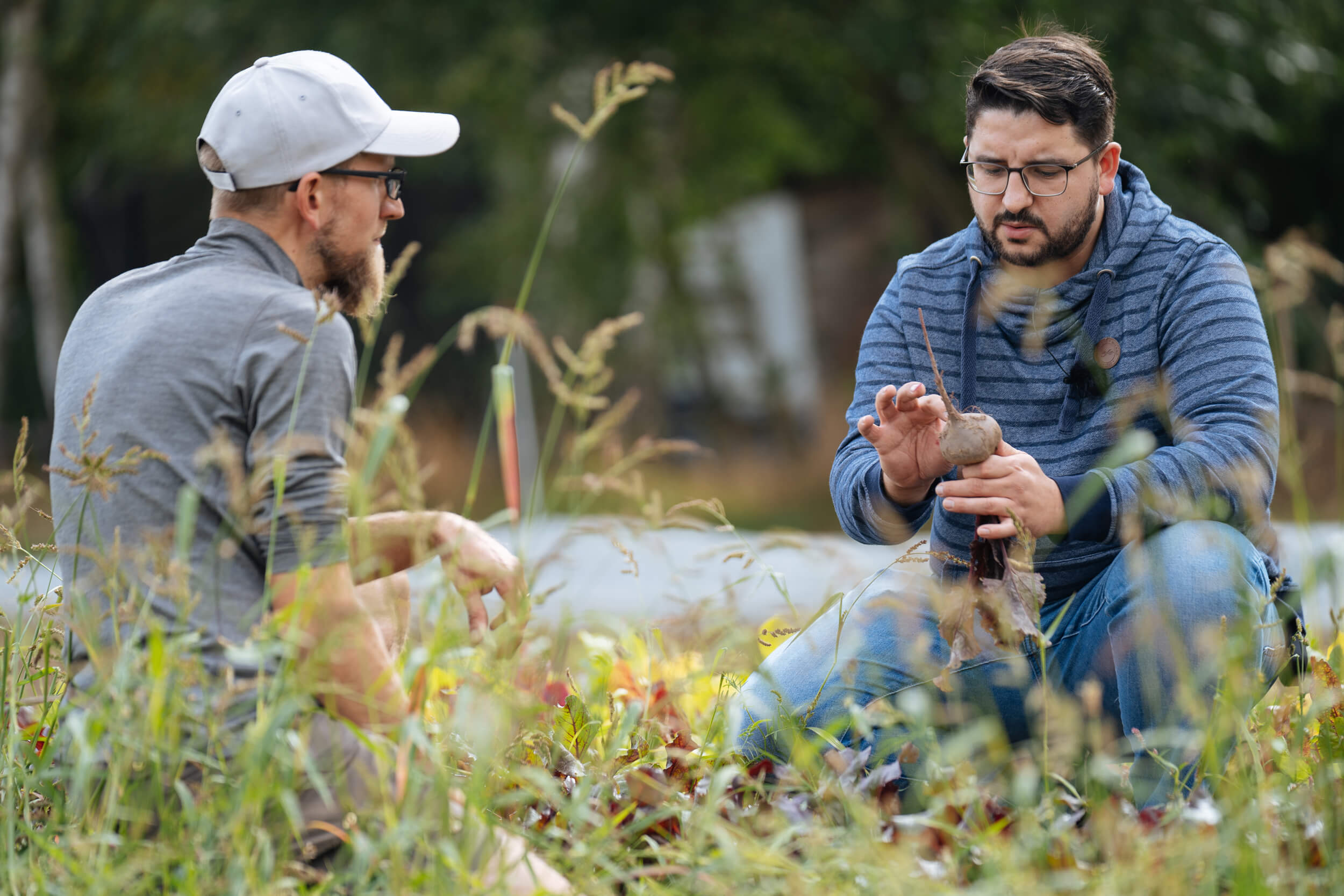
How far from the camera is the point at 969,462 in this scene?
7.51 ft

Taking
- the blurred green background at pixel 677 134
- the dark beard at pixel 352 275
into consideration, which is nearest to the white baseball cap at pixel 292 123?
the dark beard at pixel 352 275

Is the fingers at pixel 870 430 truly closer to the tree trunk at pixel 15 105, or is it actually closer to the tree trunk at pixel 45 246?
the tree trunk at pixel 45 246

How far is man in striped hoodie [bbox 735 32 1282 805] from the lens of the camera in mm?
2285

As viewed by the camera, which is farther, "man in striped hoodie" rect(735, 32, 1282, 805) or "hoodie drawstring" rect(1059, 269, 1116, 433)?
"hoodie drawstring" rect(1059, 269, 1116, 433)

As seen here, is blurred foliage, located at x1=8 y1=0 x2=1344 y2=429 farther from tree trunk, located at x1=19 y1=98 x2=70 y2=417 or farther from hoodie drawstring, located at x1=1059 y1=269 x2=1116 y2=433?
hoodie drawstring, located at x1=1059 y1=269 x2=1116 y2=433

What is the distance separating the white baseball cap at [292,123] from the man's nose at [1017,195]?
112 cm

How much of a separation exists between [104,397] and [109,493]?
5.4 inches

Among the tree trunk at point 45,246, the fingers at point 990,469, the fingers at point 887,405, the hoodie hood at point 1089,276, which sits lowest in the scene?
the tree trunk at point 45,246

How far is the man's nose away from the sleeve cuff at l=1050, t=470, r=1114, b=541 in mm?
543

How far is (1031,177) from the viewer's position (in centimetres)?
256

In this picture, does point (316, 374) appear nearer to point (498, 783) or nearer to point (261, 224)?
point (261, 224)

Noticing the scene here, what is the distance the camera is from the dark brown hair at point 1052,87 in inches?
99.9

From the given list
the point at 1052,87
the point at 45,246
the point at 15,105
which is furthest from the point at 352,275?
the point at 15,105

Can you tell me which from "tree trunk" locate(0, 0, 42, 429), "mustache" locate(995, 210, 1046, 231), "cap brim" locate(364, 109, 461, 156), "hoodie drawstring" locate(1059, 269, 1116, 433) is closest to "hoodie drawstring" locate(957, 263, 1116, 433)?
"hoodie drawstring" locate(1059, 269, 1116, 433)
